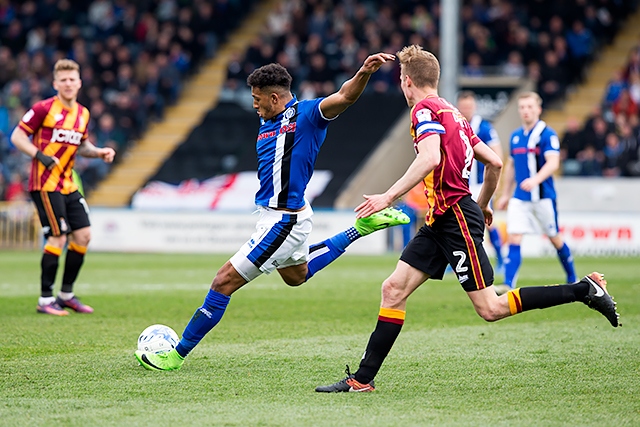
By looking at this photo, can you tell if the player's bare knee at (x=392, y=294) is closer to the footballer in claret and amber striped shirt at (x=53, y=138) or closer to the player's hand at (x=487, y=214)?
the player's hand at (x=487, y=214)

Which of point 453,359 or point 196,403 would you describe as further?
point 453,359

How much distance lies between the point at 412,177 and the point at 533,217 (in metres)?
6.49

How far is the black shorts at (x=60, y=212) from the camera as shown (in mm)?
9688

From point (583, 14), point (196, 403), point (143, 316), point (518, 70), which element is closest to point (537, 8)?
point (583, 14)

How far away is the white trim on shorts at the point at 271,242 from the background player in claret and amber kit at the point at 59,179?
12.1 feet

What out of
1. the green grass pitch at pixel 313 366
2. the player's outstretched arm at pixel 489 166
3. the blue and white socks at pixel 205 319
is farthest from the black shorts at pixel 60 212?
the player's outstretched arm at pixel 489 166

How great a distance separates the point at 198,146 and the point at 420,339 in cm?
1829

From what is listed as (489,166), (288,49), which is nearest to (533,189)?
(489,166)

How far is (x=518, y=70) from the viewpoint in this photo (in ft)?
76.1

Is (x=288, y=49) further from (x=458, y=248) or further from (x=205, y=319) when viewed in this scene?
(x=458, y=248)

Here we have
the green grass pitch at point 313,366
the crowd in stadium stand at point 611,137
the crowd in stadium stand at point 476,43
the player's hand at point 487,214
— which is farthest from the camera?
the crowd in stadium stand at point 476,43

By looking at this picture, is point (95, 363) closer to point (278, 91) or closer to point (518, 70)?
point (278, 91)

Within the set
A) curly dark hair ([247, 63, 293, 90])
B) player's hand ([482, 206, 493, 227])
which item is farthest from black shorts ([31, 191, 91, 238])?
player's hand ([482, 206, 493, 227])

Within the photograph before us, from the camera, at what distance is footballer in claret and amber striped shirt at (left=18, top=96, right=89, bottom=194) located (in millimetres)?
9695
